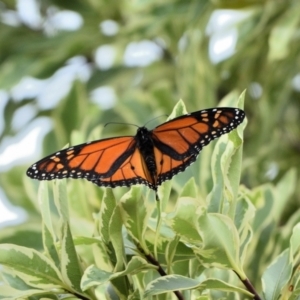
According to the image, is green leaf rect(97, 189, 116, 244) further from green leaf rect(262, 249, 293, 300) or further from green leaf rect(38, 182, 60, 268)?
green leaf rect(262, 249, 293, 300)

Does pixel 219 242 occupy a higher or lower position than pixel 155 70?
lower

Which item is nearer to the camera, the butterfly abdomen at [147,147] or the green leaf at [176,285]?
the green leaf at [176,285]

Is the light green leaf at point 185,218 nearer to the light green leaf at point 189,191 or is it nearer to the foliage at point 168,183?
the foliage at point 168,183

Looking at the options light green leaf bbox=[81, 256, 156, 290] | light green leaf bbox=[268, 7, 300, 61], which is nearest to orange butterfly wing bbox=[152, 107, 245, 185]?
light green leaf bbox=[81, 256, 156, 290]

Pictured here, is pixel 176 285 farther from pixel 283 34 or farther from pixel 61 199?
pixel 283 34

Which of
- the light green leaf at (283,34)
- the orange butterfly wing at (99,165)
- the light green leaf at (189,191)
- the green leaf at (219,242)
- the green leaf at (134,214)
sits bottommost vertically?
the green leaf at (219,242)

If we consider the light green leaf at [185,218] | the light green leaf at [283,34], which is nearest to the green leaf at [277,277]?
the light green leaf at [185,218]

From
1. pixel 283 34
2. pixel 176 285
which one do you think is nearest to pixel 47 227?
pixel 176 285
